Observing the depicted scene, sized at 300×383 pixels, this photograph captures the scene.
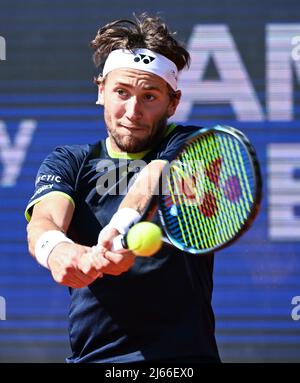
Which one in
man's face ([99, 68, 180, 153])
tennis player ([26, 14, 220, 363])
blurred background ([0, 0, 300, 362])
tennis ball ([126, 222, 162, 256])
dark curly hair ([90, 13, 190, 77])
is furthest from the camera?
blurred background ([0, 0, 300, 362])

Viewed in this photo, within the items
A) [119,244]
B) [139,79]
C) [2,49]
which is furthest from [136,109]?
[2,49]

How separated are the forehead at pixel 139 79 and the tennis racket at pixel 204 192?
32 cm

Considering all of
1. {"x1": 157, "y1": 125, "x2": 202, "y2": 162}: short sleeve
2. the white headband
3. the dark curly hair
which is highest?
the dark curly hair

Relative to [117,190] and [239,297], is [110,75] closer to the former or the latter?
[117,190]

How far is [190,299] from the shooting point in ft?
9.18

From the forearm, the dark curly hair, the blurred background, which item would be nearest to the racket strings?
the forearm

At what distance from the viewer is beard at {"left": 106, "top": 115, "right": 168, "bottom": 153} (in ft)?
9.52

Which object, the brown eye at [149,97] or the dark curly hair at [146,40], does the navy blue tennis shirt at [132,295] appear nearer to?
the brown eye at [149,97]

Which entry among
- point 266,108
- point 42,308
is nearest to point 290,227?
point 266,108

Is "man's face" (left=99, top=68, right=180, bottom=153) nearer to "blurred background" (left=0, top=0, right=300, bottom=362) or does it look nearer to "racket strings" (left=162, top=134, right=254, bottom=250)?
"racket strings" (left=162, top=134, right=254, bottom=250)

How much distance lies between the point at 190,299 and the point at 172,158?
17.6 inches

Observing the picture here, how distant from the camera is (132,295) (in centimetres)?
279

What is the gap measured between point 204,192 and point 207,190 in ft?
0.04

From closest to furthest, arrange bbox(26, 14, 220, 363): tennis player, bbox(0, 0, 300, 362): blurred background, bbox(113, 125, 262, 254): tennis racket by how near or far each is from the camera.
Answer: bbox(113, 125, 262, 254): tennis racket
bbox(26, 14, 220, 363): tennis player
bbox(0, 0, 300, 362): blurred background
